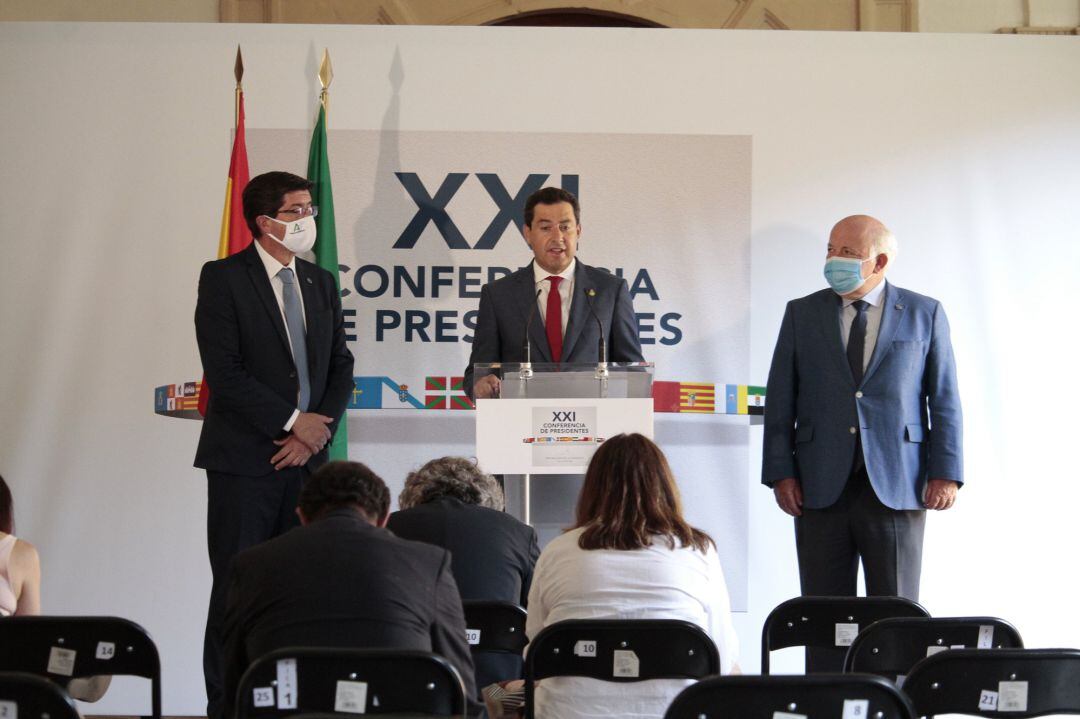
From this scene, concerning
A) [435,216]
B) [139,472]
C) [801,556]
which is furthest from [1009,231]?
[139,472]

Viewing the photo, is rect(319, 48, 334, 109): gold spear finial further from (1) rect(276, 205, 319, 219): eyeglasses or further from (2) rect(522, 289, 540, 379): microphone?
(2) rect(522, 289, 540, 379): microphone

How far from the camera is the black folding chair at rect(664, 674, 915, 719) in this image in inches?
82.7

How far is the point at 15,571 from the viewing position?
3240mm

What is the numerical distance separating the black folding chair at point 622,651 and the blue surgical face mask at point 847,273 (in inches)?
86.3

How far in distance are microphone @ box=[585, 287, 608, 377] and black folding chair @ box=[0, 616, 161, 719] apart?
182 centimetres

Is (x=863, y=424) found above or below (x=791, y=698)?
above

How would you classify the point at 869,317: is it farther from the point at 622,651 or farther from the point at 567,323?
the point at 622,651

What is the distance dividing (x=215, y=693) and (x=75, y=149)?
290cm

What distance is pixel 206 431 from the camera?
4195mm

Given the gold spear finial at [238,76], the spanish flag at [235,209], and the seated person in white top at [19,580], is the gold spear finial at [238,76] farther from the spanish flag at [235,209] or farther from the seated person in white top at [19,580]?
the seated person in white top at [19,580]

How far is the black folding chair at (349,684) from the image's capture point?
7.38ft

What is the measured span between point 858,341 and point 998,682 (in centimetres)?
217

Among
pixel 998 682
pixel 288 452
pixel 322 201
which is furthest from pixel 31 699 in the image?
pixel 322 201

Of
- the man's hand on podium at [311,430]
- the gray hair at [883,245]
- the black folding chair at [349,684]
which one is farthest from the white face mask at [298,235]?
the black folding chair at [349,684]
